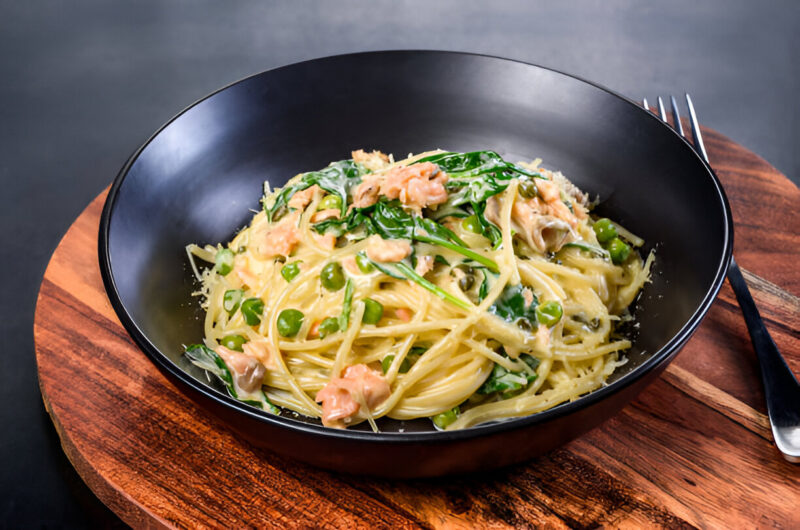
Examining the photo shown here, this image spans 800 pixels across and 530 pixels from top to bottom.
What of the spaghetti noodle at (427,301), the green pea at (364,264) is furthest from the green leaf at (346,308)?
the green pea at (364,264)

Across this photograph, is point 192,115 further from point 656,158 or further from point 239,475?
point 656,158

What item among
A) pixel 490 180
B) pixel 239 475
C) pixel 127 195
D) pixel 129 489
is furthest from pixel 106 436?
pixel 490 180

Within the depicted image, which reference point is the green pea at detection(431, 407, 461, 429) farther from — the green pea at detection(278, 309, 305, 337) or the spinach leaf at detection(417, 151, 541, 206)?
the spinach leaf at detection(417, 151, 541, 206)

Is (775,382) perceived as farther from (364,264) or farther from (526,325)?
(364,264)

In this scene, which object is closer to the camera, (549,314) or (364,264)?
(549,314)

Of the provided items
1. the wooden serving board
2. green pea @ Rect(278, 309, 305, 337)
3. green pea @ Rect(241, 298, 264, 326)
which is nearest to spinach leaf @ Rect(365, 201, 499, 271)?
green pea @ Rect(278, 309, 305, 337)

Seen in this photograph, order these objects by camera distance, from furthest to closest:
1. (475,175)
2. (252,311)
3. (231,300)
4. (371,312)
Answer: (231,300), (475,175), (252,311), (371,312)

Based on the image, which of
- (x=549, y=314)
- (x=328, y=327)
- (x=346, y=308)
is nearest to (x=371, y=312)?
(x=346, y=308)

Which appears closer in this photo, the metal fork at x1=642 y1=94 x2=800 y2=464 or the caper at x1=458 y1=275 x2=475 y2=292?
the metal fork at x1=642 y1=94 x2=800 y2=464
